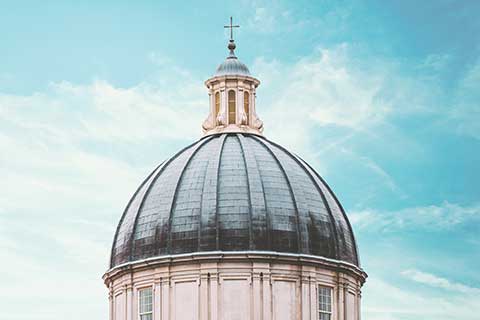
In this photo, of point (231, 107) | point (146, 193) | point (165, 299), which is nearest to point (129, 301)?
point (165, 299)

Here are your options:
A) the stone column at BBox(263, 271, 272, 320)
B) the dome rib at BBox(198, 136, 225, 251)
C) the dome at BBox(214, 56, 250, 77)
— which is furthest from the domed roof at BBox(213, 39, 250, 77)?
the stone column at BBox(263, 271, 272, 320)

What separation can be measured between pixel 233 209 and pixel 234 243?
6.40 ft

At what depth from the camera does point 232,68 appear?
102 metres

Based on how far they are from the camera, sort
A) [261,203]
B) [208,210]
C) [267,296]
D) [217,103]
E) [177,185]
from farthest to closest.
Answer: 1. [217,103]
2. [177,185]
3. [261,203]
4. [208,210]
5. [267,296]

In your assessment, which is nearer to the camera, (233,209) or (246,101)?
(233,209)

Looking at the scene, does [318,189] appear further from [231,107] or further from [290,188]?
[231,107]

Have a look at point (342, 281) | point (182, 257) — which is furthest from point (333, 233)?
point (182, 257)

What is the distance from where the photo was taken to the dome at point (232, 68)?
102 m

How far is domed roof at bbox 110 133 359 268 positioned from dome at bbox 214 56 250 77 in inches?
203

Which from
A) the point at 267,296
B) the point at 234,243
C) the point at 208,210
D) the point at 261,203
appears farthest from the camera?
the point at 261,203

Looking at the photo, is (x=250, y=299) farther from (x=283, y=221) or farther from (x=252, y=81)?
(x=252, y=81)

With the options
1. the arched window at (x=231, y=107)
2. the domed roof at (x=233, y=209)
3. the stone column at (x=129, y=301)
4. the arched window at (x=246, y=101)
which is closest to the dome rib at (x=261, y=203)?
the domed roof at (x=233, y=209)

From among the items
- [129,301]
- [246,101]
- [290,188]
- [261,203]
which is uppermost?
[246,101]

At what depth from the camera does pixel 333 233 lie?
95.6 meters
